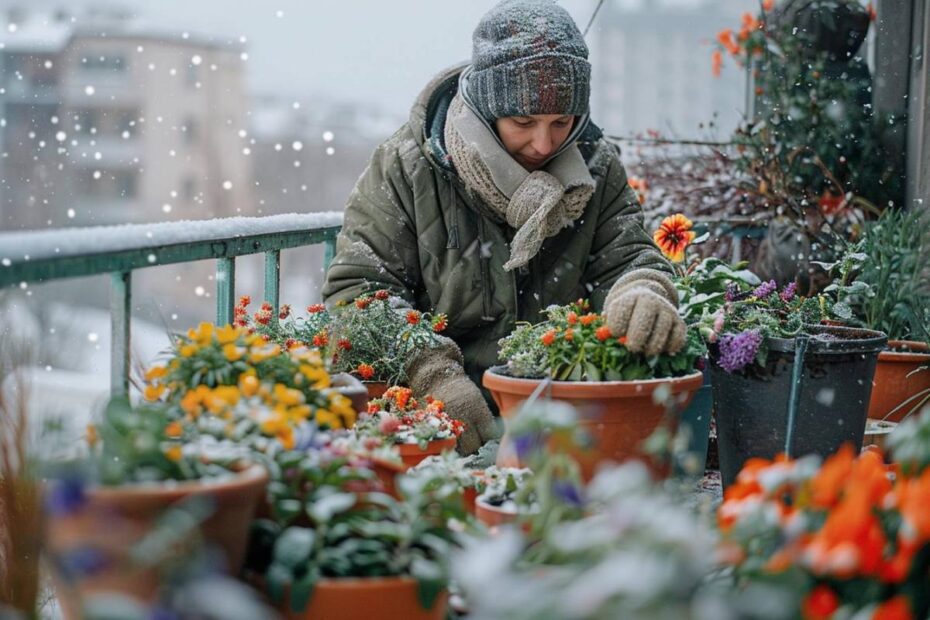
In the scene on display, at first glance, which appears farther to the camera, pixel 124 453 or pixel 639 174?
pixel 639 174

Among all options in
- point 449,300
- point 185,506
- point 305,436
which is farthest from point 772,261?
point 185,506

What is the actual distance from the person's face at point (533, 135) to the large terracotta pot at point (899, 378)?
1.30m

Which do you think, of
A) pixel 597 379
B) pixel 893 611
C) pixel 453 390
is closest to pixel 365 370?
pixel 453 390

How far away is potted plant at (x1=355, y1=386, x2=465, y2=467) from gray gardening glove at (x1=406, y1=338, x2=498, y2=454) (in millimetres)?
80

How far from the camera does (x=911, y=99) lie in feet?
15.0

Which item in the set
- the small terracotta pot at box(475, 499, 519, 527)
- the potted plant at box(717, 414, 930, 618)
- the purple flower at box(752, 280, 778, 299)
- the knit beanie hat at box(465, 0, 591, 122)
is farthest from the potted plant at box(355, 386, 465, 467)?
the purple flower at box(752, 280, 778, 299)

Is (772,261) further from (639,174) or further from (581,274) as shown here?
(581,274)

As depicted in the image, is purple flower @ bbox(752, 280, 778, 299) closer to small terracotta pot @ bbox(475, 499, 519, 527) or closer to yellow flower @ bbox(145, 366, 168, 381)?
small terracotta pot @ bbox(475, 499, 519, 527)

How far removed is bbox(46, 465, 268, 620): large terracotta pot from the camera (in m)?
1.17

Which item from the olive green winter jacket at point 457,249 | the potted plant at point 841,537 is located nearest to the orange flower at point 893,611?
the potted plant at point 841,537

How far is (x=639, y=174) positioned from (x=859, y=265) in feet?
6.53

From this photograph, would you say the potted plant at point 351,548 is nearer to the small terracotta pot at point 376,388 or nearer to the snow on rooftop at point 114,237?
the snow on rooftop at point 114,237

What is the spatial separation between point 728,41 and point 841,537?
14.8ft

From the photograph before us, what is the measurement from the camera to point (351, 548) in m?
1.37
